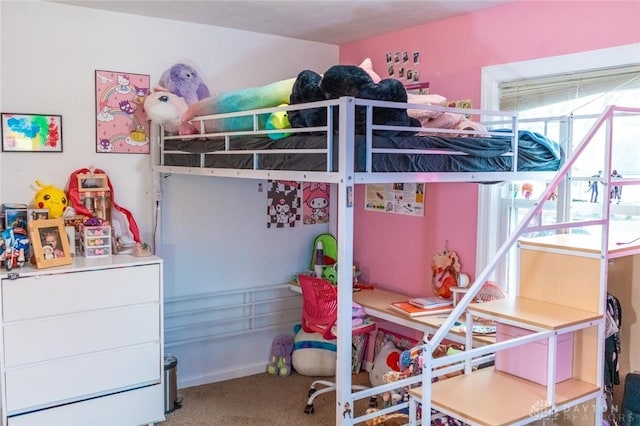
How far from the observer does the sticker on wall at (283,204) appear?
4242 millimetres

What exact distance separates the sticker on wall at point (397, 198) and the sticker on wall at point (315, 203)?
348mm

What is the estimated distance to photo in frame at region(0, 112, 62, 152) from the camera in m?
3.23

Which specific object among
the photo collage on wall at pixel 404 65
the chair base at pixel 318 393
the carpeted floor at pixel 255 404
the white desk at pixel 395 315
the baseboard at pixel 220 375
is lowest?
the carpeted floor at pixel 255 404

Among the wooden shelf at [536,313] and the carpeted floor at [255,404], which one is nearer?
the wooden shelf at [536,313]

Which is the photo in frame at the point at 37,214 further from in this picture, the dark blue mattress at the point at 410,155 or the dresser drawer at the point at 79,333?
the dark blue mattress at the point at 410,155

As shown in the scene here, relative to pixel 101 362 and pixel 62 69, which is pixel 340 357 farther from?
pixel 62 69

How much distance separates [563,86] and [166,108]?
2.23 meters

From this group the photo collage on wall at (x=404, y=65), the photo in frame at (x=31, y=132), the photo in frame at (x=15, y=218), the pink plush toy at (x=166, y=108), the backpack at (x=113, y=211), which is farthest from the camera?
the photo collage on wall at (x=404, y=65)

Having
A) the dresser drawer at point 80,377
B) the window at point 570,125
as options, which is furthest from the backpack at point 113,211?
the window at point 570,125

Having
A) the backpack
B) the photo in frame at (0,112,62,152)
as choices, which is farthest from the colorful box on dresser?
the photo in frame at (0,112,62,152)

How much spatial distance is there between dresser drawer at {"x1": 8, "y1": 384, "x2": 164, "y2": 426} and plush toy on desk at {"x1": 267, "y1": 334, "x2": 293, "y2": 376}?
3.40 ft

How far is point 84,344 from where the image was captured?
307 centimetres

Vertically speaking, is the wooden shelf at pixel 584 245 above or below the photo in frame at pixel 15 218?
below

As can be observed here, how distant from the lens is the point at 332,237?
4430 millimetres
